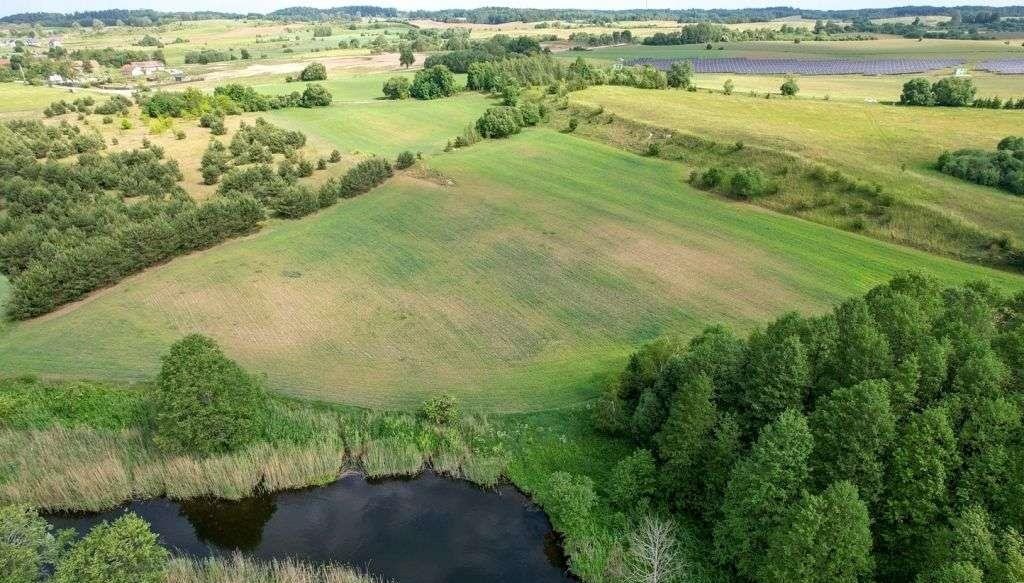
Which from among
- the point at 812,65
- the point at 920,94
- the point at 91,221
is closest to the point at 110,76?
the point at 91,221

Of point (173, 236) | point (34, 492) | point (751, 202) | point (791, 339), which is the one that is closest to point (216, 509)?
point (34, 492)

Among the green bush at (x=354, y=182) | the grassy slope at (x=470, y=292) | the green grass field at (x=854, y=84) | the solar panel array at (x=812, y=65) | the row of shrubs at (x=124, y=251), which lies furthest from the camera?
the solar panel array at (x=812, y=65)

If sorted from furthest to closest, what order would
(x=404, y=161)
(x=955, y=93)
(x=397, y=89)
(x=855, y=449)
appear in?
(x=397, y=89), (x=955, y=93), (x=404, y=161), (x=855, y=449)

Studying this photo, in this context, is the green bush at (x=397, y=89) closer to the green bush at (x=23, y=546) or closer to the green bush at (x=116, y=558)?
the green bush at (x=23, y=546)

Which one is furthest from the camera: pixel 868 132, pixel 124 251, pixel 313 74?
pixel 313 74

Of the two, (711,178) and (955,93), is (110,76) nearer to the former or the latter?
(711,178)

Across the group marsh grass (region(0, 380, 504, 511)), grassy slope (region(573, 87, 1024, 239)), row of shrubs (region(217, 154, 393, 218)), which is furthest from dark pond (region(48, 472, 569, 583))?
grassy slope (region(573, 87, 1024, 239))

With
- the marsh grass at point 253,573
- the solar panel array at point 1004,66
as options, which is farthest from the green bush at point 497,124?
the solar panel array at point 1004,66

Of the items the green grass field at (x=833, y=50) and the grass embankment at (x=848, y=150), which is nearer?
the grass embankment at (x=848, y=150)
